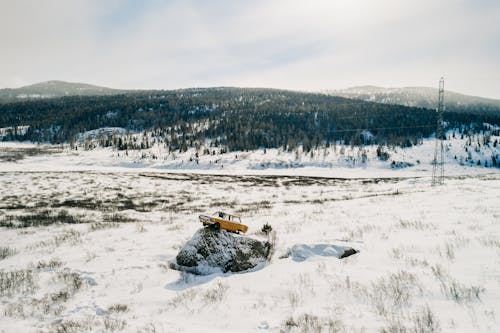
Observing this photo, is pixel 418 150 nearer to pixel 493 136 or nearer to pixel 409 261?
pixel 493 136

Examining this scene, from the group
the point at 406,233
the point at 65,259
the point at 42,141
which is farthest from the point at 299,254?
the point at 42,141

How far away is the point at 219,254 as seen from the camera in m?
8.86

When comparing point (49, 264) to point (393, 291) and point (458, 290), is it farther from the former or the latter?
point (458, 290)

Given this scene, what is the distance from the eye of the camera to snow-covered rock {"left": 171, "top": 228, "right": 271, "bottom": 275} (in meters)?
8.66

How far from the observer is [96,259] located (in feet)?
31.3

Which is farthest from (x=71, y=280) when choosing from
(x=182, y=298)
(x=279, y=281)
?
(x=279, y=281)

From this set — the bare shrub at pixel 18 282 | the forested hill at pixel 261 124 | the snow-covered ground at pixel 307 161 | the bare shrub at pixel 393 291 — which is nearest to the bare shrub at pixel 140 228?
the bare shrub at pixel 18 282

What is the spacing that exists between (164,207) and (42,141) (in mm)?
165982

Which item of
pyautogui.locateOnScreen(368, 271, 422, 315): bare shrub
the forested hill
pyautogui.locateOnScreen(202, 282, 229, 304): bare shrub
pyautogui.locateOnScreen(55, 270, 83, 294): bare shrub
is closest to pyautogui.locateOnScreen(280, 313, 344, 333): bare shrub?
pyautogui.locateOnScreen(368, 271, 422, 315): bare shrub

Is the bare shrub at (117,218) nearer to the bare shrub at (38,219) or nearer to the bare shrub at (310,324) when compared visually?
the bare shrub at (38,219)

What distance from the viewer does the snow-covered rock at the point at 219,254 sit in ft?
28.4

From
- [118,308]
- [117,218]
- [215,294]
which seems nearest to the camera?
[118,308]

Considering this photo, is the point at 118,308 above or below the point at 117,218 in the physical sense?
above

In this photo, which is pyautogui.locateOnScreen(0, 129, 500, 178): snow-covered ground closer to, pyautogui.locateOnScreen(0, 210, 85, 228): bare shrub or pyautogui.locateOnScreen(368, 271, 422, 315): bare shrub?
pyautogui.locateOnScreen(0, 210, 85, 228): bare shrub
